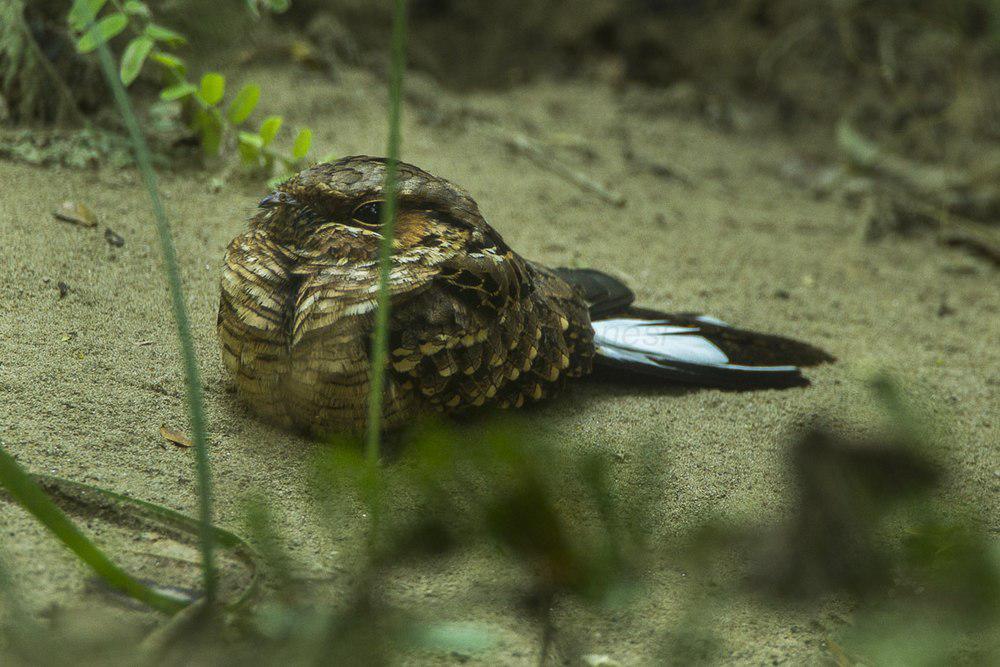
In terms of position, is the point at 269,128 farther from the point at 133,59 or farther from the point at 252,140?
the point at 133,59

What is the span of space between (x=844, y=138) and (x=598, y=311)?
3.08 m

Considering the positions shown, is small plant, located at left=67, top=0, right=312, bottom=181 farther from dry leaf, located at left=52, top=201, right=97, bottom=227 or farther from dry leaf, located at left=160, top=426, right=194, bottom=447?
dry leaf, located at left=160, top=426, right=194, bottom=447

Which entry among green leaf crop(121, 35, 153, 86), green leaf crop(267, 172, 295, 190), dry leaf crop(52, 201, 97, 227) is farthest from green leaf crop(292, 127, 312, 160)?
dry leaf crop(52, 201, 97, 227)

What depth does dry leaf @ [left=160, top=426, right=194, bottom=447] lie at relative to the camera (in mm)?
1919

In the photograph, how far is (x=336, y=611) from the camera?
2.96 ft

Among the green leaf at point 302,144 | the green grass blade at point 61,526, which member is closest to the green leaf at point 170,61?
the green leaf at point 302,144

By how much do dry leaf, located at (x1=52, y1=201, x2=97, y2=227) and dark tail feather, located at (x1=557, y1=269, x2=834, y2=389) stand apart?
4.45 feet

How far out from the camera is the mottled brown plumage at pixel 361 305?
1.90 meters

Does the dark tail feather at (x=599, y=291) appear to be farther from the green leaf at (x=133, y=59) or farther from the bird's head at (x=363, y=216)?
the green leaf at (x=133, y=59)

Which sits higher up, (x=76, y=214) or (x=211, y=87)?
(x=211, y=87)

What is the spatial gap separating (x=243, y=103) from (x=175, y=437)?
1488 mm

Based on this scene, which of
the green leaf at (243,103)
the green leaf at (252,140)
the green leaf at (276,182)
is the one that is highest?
the green leaf at (243,103)


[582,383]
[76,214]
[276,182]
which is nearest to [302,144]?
[276,182]

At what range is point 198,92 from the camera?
9.87ft
